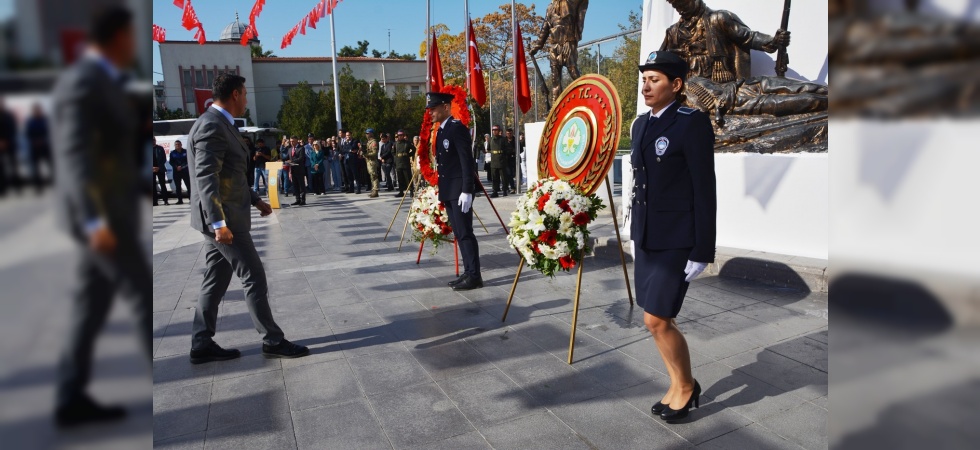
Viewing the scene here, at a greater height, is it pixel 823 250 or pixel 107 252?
pixel 107 252

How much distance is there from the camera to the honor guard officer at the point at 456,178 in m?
5.96

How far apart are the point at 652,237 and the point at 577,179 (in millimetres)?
1371

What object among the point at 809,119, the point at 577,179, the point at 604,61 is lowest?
the point at 577,179

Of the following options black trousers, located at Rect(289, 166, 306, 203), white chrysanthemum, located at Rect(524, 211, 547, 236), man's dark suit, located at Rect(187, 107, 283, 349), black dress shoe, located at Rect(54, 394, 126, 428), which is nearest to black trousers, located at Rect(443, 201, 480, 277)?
white chrysanthemum, located at Rect(524, 211, 547, 236)

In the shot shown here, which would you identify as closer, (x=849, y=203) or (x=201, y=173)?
(x=849, y=203)

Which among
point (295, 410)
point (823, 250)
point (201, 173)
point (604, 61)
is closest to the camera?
point (295, 410)

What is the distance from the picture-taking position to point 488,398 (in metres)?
3.49

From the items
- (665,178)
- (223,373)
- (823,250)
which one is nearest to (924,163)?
(665,178)

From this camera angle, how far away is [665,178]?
10.0 ft

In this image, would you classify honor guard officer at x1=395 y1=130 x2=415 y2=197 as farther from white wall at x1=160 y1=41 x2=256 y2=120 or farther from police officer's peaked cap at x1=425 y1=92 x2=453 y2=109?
white wall at x1=160 y1=41 x2=256 y2=120

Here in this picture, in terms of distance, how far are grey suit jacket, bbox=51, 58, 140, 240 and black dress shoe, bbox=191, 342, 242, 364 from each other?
4160 millimetres

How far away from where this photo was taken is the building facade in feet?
128

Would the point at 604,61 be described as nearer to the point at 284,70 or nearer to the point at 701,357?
the point at 701,357

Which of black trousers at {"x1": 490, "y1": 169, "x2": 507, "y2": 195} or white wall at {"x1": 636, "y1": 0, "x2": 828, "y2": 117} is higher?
white wall at {"x1": 636, "y1": 0, "x2": 828, "y2": 117}
